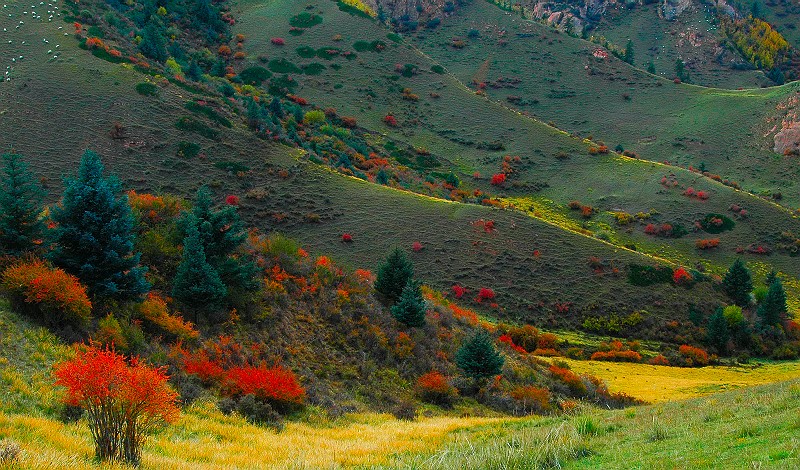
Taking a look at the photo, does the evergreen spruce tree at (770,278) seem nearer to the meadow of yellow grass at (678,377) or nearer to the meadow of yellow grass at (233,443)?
the meadow of yellow grass at (678,377)

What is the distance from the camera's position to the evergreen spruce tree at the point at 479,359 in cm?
2516

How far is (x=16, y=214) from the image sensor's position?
18375 mm

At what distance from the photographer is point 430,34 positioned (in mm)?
137750

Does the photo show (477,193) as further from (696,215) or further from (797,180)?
(797,180)

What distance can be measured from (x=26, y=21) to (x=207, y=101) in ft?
79.2

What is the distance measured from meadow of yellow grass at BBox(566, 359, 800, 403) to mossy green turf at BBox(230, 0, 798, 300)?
2433 centimetres

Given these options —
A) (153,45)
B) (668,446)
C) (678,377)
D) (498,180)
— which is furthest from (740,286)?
(153,45)

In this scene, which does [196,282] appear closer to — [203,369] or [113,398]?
[203,369]

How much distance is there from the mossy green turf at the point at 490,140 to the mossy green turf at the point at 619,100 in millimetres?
5644

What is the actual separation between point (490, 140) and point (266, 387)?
77.5 meters

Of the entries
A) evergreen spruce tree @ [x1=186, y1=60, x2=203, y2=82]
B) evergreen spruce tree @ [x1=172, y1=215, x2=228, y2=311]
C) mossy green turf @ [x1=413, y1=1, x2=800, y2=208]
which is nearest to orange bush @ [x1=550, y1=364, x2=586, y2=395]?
evergreen spruce tree @ [x1=172, y1=215, x2=228, y2=311]

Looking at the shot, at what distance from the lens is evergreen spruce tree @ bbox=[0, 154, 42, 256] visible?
1816cm

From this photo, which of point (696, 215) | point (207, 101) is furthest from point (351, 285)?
point (696, 215)

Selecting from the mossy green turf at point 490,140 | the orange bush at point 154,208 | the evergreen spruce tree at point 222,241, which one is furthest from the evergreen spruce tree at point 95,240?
the mossy green turf at point 490,140
